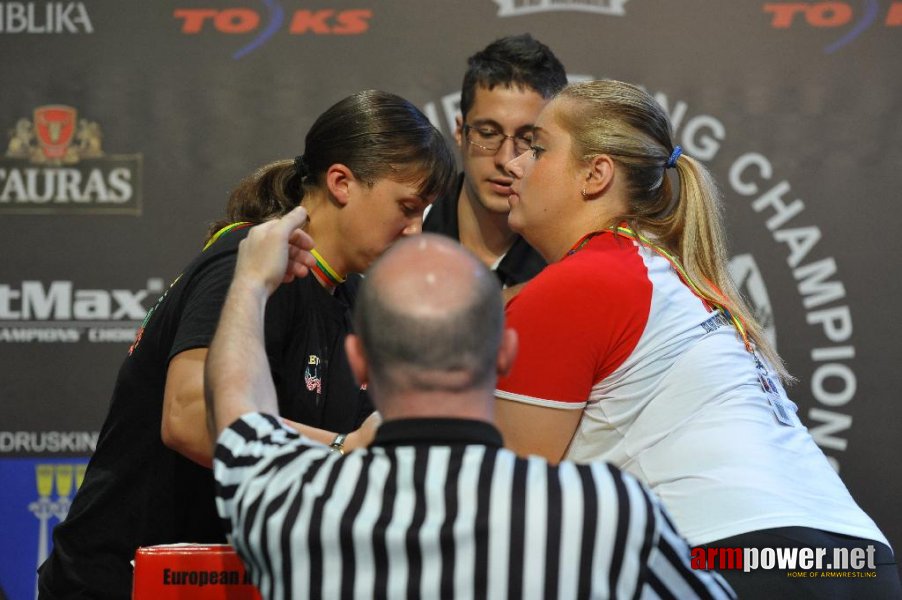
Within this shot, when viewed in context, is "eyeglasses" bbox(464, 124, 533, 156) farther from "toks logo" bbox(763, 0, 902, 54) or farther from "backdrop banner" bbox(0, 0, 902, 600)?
"toks logo" bbox(763, 0, 902, 54)

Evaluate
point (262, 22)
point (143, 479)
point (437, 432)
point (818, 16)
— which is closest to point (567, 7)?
point (818, 16)

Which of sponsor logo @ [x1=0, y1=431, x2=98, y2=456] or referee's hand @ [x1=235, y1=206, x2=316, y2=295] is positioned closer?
referee's hand @ [x1=235, y1=206, x2=316, y2=295]

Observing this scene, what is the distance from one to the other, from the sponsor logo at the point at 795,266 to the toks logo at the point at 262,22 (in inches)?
37.2

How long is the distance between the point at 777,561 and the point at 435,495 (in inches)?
25.5

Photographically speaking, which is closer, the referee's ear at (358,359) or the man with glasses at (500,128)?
the referee's ear at (358,359)

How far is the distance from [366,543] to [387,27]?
227 centimetres

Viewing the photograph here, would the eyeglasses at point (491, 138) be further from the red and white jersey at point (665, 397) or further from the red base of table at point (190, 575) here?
the red base of table at point (190, 575)

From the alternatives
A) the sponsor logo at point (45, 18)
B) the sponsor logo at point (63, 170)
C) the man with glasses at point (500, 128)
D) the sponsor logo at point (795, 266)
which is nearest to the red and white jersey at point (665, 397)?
the man with glasses at point (500, 128)

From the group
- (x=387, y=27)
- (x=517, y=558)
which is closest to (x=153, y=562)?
(x=517, y=558)

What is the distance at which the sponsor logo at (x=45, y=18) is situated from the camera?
120 inches

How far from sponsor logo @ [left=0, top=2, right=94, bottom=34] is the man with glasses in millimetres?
1151

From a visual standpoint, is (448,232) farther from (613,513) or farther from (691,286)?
(613,513)

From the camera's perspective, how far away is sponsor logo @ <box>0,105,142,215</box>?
304 cm

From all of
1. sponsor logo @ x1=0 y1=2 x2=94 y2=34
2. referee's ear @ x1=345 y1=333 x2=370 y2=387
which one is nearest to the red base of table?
referee's ear @ x1=345 y1=333 x2=370 y2=387
